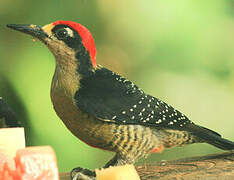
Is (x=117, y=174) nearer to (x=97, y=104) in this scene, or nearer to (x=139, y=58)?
(x=97, y=104)

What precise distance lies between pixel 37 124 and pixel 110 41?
0.47 meters

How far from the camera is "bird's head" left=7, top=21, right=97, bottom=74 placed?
173 cm

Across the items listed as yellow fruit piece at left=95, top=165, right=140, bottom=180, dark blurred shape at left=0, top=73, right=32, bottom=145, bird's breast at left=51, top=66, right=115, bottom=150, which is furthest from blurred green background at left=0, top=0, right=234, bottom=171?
yellow fruit piece at left=95, top=165, right=140, bottom=180

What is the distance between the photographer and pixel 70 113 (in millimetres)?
1743

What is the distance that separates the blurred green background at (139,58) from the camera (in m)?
1.83

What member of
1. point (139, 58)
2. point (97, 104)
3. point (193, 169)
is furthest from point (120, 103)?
point (193, 169)

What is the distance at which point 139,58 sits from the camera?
1988 mm

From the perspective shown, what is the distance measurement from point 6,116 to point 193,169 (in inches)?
30.8

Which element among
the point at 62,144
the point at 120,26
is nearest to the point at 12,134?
the point at 62,144

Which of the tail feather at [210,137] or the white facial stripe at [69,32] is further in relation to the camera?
the tail feather at [210,137]

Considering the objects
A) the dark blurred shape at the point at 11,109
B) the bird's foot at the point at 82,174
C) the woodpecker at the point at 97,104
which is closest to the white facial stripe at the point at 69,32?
the woodpecker at the point at 97,104

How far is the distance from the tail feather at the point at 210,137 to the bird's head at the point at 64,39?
0.54m

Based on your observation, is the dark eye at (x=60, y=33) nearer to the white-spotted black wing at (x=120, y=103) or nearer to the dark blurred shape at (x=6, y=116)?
the white-spotted black wing at (x=120, y=103)

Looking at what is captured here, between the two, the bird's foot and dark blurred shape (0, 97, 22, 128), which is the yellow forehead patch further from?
the bird's foot
